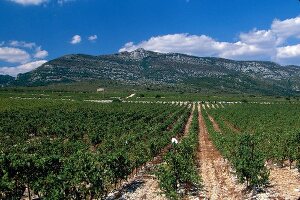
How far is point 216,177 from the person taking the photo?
40.4 meters

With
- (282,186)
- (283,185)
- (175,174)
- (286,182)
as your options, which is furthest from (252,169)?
(175,174)

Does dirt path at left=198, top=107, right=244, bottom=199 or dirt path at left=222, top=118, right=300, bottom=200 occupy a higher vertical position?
dirt path at left=222, top=118, right=300, bottom=200

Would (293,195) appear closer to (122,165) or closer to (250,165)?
(250,165)

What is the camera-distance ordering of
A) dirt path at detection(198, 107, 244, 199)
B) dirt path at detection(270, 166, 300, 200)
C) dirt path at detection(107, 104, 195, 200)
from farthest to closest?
dirt path at detection(198, 107, 244, 199) → dirt path at detection(107, 104, 195, 200) → dirt path at detection(270, 166, 300, 200)

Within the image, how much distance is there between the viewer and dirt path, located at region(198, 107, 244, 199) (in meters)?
33.9

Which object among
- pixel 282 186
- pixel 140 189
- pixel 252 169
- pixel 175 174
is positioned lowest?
pixel 140 189

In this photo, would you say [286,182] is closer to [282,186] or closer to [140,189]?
[282,186]

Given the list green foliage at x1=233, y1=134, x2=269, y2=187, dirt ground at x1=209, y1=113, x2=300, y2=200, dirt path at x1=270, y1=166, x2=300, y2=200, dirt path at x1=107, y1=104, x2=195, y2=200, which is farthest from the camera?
dirt path at x1=107, y1=104, x2=195, y2=200

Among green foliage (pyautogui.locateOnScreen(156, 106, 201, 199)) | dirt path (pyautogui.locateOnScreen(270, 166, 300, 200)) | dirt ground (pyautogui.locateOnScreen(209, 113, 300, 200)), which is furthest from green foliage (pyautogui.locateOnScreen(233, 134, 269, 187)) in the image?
green foliage (pyautogui.locateOnScreen(156, 106, 201, 199))

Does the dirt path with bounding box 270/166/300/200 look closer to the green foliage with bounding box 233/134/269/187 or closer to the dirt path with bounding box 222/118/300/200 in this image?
the dirt path with bounding box 222/118/300/200

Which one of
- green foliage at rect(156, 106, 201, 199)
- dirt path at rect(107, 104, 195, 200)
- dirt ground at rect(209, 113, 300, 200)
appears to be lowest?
dirt path at rect(107, 104, 195, 200)

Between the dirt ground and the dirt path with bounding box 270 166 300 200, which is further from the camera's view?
the dirt path with bounding box 270 166 300 200

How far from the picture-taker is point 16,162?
30500mm

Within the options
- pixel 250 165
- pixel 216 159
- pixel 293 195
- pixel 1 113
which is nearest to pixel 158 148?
pixel 216 159
